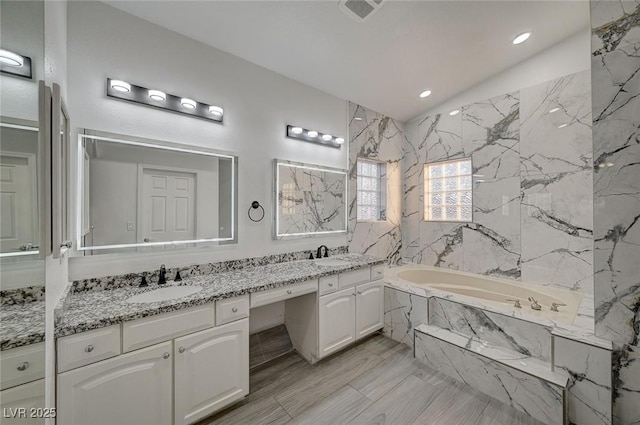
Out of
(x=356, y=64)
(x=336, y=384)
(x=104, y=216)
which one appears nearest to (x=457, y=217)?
(x=356, y=64)

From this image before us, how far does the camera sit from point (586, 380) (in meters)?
1.61

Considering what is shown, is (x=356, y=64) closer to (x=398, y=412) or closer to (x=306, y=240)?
(x=306, y=240)

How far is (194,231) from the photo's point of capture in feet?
6.65

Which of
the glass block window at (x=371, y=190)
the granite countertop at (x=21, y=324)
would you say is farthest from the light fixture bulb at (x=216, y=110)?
the glass block window at (x=371, y=190)

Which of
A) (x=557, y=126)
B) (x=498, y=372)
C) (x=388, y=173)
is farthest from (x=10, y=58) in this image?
(x=557, y=126)

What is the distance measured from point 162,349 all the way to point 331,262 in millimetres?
1663

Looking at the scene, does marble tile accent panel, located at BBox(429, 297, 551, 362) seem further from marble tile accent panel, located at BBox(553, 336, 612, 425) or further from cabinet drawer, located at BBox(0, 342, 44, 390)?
cabinet drawer, located at BBox(0, 342, 44, 390)

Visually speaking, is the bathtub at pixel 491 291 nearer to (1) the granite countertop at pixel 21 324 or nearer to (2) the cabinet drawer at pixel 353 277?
(2) the cabinet drawer at pixel 353 277

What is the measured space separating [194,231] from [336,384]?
1735 mm

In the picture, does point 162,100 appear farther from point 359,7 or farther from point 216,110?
point 359,7

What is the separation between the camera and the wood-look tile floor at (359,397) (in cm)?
165

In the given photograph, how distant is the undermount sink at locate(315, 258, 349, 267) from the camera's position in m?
2.52

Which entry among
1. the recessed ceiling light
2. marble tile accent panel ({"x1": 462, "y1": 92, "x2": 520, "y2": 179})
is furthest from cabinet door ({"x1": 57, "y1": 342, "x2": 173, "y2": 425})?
the recessed ceiling light

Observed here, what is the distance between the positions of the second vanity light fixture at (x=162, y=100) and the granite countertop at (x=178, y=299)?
1.35 metres
